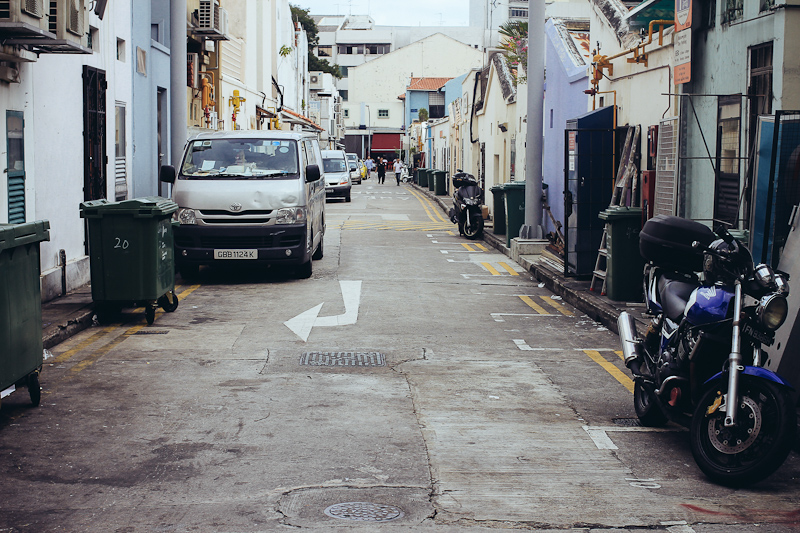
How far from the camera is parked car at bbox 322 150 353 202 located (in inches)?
1409

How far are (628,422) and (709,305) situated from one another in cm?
139

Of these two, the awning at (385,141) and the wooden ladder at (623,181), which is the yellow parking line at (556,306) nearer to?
the wooden ladder at (623,181)

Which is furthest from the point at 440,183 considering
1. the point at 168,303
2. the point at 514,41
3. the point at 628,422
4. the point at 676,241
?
the point at 676,241

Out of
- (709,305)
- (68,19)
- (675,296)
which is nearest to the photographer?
(709,305)

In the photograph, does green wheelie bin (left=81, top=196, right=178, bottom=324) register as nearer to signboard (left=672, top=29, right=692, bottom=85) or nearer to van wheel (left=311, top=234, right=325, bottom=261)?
signboard (left=672, top=29, right=692, bottom=85)

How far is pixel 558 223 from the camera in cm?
1747

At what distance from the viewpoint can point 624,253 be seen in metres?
11.1

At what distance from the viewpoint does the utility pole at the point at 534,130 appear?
17156 millimetres

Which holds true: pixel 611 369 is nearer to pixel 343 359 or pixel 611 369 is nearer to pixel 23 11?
pixel 343 359

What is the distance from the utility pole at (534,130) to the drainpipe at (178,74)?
6322mm

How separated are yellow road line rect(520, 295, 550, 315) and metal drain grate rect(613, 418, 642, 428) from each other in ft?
16.1

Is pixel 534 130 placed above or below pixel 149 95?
below

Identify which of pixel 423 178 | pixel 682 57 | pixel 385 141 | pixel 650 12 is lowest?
pixel 423 178

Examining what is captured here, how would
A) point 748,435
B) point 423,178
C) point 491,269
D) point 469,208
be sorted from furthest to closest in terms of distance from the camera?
point 423,178 < point 469,208 < point 491,269 < point 748,435
